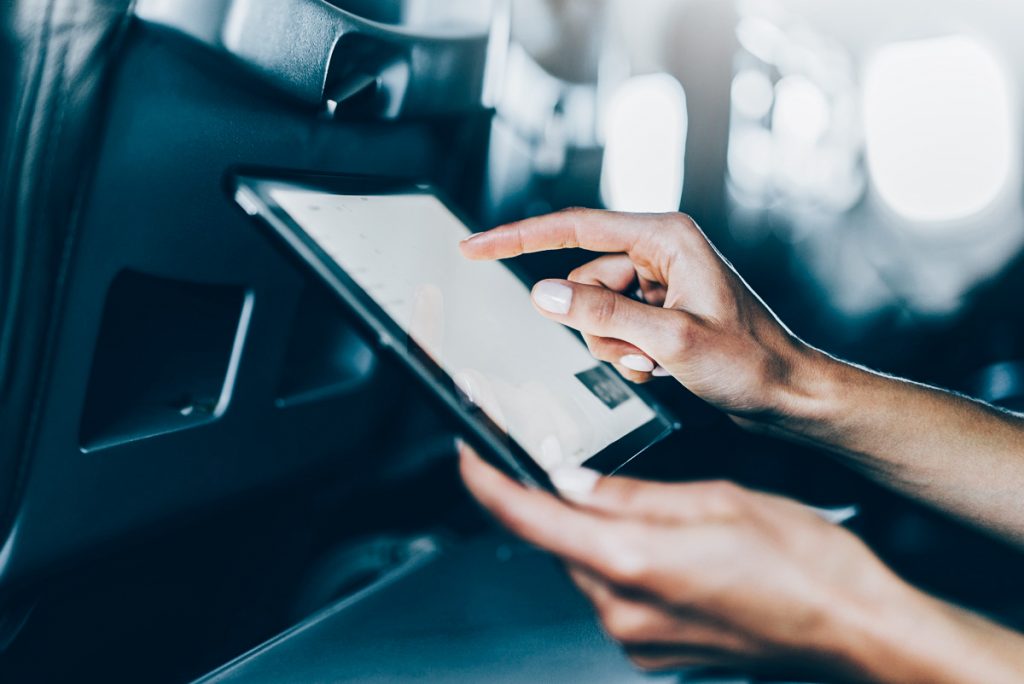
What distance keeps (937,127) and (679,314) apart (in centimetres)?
223

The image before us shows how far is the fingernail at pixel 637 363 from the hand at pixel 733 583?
25cm

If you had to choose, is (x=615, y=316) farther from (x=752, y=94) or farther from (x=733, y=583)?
(x=752, y=94)

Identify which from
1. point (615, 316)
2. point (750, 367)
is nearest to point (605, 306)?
point (615, 316)

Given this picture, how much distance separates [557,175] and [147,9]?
2.26 ft

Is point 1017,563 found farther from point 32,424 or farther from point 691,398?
point 32,424

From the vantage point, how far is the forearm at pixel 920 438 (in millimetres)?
596

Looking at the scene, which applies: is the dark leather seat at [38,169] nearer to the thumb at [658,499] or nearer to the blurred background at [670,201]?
the blurred background at [670,201]

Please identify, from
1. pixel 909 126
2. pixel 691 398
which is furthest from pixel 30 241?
pixel 909 126

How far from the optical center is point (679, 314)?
51cm

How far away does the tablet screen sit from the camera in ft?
1.45

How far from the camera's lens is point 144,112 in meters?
0.44

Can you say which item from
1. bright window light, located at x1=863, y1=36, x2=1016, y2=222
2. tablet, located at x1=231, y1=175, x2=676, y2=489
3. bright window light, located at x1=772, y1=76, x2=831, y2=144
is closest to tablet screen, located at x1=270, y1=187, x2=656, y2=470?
tablet, located at x1=231, y1=175, x2=676, y2=489

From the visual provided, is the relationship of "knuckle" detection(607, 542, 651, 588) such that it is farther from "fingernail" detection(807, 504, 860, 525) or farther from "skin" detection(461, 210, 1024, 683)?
"fingernail" detection(807, 504, 860, 525)

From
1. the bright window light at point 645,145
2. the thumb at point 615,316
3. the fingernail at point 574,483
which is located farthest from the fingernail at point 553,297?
the bright window light at point 645,145
